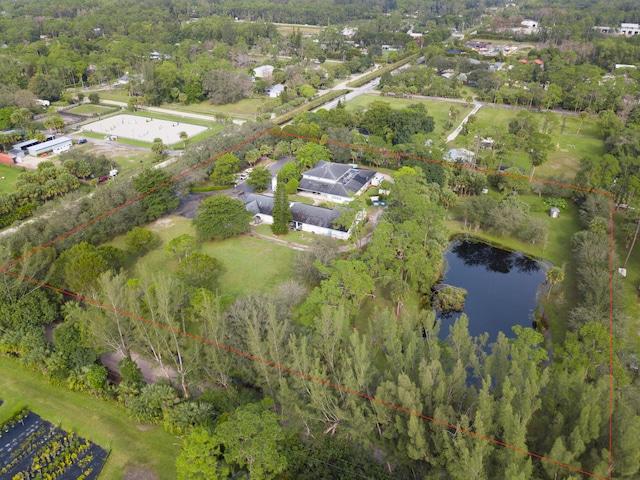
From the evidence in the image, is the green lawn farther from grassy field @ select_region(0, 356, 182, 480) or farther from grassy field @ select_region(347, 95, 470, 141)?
grassy field @ select_region(347, 95, 470, 141)

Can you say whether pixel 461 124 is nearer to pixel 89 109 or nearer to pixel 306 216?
pixel 306 216

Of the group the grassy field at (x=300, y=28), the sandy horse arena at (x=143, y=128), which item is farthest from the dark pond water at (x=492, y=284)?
the grassy field at (x=300, y=28)

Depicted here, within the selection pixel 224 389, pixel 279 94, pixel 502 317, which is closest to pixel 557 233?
pixel 502 317

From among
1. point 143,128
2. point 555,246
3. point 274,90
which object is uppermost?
point 274,90

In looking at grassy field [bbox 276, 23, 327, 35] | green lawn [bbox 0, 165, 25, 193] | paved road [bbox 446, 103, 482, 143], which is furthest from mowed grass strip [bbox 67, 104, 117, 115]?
grassy field [bbox 276, 23, 327, 35]

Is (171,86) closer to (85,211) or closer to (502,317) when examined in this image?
(85,211)

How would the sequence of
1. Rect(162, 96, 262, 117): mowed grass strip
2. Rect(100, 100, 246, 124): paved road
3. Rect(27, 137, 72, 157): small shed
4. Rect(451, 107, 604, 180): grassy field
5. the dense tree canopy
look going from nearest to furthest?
the dense tree canopy, Rect(451, 107, 604, 180): grassy field, Rect(27, 137, 72, 157): small shed, Rect(100, 100, 246, 124): paved road, Rect(162, 96, 262, 117): mowed grass strip

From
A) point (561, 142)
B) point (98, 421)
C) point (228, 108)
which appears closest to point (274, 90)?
point (228, 108)
